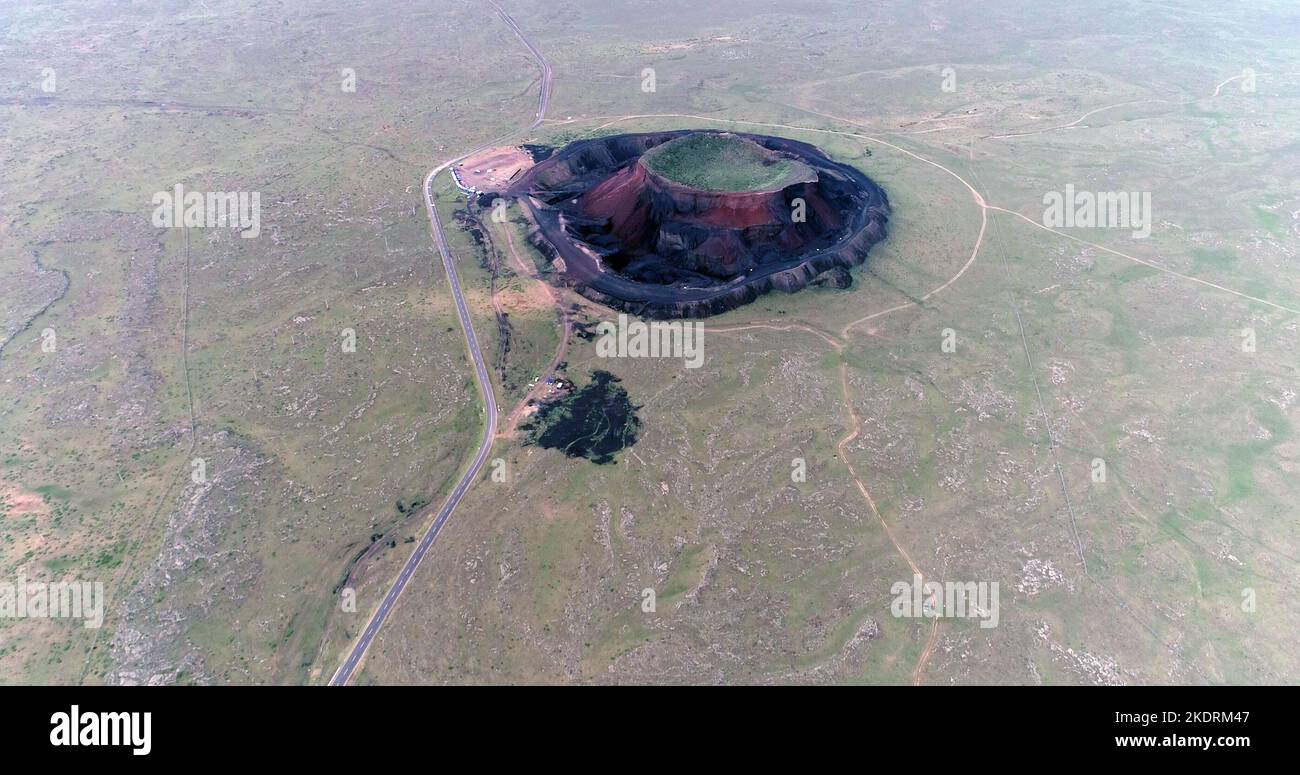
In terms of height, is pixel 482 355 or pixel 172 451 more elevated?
pixel 482 355

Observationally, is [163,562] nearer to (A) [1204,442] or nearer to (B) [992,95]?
(A) [1204,442]

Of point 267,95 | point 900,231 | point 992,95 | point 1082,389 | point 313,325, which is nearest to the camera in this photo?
point 1082,389

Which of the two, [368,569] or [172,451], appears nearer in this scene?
[368,569]

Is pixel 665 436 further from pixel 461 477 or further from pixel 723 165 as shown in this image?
pixel 723 165

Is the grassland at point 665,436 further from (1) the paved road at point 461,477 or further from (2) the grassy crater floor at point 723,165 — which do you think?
(2) the grassy crater floor at point 723,165

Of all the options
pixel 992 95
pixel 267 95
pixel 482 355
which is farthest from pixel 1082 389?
pixel 267 95

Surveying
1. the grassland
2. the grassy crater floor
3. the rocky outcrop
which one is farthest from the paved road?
the grassy crater floor

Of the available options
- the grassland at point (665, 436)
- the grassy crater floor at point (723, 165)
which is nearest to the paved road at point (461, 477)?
the grassland at point (665, 436)
